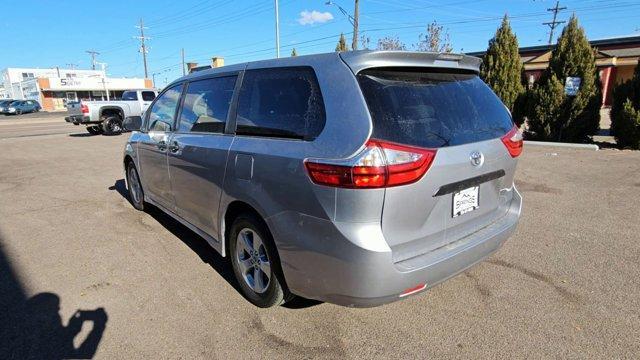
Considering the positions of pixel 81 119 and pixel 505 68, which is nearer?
pixel 505 68

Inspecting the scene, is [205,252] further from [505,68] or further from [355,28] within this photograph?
[355,28]

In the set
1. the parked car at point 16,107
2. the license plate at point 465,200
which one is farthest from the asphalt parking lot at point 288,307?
the parked car at point 16,107

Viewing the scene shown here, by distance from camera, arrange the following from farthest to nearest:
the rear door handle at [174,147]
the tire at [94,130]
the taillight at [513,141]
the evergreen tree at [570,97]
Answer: the tire at [94,130] < the evergreen tree at [570,97] < the rear door handle at [174,147] < the taillight at [513,141]

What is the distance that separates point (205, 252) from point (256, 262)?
4.39ft

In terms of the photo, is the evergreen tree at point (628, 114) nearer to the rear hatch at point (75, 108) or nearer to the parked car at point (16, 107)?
the rear hatch at point (75, 108)

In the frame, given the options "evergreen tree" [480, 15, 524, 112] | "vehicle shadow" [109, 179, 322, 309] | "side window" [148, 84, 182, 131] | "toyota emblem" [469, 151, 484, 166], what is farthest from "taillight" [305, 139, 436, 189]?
"evergreen tree" [480, 15, 524, 112]

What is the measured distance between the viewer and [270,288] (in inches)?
113

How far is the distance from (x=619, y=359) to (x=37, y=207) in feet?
23.1

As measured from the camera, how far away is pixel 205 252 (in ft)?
13.5

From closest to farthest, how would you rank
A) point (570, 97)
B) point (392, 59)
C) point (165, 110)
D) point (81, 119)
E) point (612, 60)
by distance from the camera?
point (392, 59) → point (165, 110) → point (570, 97) → point (81, 119) → point (612, 60)

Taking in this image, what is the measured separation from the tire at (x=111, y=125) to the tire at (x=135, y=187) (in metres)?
13.3

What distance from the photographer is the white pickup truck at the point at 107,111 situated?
16953mm

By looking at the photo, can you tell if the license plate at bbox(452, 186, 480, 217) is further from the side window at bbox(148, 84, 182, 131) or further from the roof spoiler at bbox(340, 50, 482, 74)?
the side window at bbox(148, 84, 182, 131)

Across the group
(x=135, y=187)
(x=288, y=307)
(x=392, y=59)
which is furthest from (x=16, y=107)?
(x=392, y=59)
